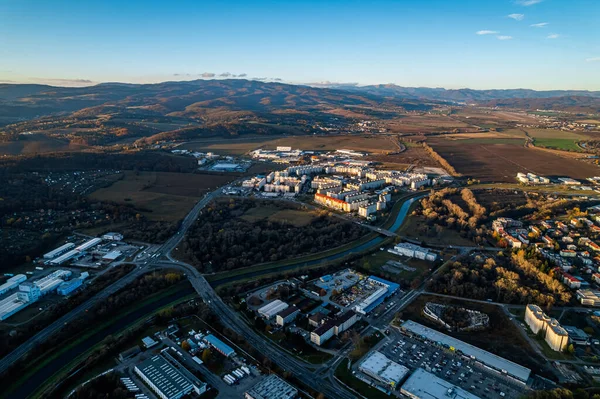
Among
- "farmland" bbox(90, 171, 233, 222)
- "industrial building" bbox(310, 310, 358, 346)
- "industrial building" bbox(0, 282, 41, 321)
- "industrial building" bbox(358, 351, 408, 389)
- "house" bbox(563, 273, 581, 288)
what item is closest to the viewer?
"industrial building" bbox(358, 351, 408, 389)

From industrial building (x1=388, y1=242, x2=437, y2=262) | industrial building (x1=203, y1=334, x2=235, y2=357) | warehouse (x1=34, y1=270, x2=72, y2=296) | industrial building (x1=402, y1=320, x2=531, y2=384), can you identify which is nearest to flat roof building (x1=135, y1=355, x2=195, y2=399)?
industrial building (x1=203, y1=334, x2=235, y2=357)

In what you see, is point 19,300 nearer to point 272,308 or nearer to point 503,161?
point 272,308

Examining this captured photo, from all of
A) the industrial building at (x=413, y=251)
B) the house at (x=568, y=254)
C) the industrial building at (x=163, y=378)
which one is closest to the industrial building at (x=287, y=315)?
the industrial building at (x=163, y=378)

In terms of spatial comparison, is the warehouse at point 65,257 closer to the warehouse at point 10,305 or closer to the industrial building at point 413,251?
the warehouse at point 10,305

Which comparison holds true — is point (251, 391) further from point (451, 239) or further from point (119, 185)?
point (119, 185)

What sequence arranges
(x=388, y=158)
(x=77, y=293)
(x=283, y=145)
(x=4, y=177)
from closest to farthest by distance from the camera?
(x=77, y=293), (x=4, y=177), (x=388, y=158), (x=283, y=145)

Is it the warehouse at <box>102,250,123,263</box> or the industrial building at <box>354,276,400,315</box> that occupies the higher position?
the warehouse at <box>102,250,123,263</box>

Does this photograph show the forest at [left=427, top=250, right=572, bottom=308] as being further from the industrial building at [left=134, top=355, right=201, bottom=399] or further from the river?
the industrial building at [left=134, top=355, right=201, bottom=399]

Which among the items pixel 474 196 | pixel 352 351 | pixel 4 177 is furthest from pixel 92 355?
pixel 474 196
